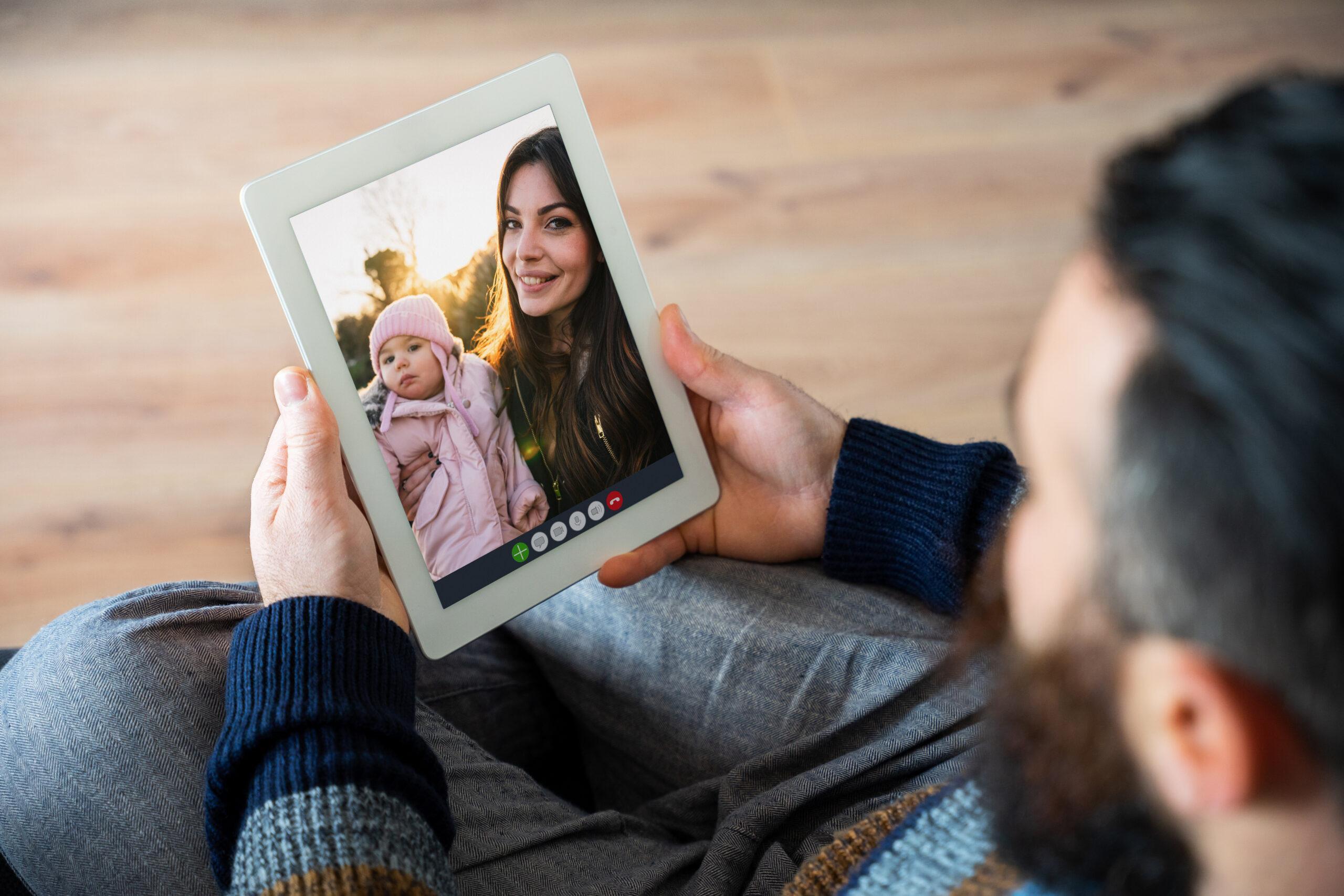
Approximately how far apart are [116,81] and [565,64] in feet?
4.09

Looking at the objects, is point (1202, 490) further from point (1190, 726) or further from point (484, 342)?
point (484, 342)

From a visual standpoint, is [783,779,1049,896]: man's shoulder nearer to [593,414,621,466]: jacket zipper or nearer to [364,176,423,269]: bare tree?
[593,414,621,466]: jacket zipper

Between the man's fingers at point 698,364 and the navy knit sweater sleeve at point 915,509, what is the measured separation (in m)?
0.11

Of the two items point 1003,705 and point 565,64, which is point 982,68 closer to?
point 565,64

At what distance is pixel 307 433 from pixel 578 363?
227 millimetres

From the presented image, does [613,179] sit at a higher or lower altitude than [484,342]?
higher

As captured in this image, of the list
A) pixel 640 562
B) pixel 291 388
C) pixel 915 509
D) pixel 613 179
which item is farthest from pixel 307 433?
pixel 613 179

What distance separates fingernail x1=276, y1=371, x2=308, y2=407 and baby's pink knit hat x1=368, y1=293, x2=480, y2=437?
0.18ft

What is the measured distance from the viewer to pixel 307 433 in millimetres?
653

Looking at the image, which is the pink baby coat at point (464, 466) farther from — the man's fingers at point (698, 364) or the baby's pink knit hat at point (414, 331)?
the man's fingers at point (698, 364)

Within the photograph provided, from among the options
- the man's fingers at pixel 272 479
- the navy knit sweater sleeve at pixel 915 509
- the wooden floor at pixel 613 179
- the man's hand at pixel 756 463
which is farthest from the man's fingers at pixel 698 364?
the wooden floor at pixel 613 179

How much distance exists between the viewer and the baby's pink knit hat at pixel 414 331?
0.70 metres

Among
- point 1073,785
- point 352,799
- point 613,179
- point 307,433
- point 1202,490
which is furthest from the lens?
point 613,179

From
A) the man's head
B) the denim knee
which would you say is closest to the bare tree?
the denim knee
